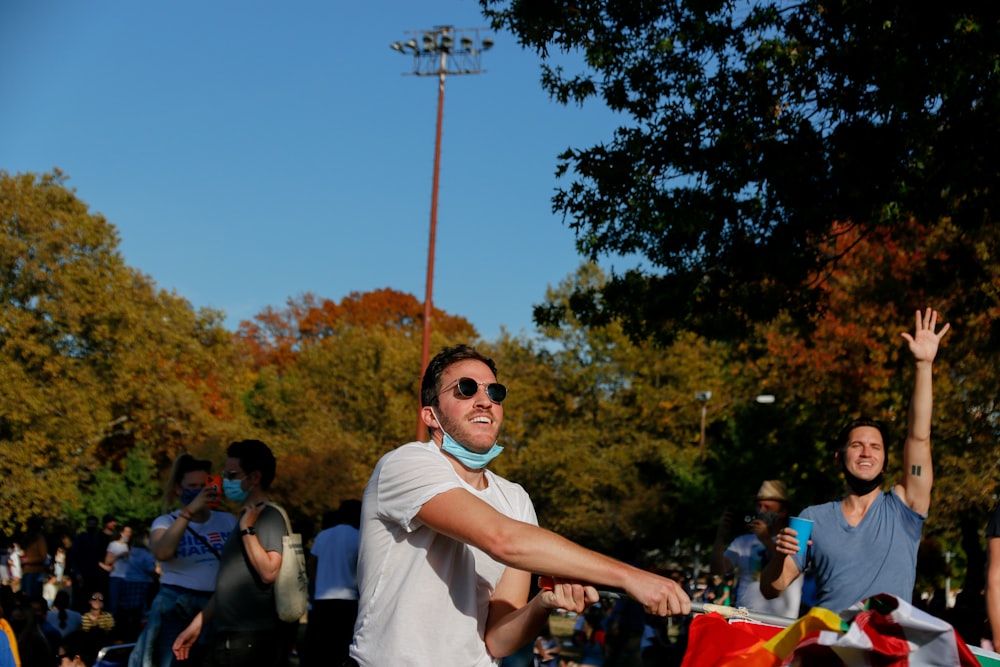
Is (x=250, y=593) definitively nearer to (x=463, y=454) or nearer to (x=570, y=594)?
(x=463, y=454)

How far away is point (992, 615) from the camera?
5.23 metres

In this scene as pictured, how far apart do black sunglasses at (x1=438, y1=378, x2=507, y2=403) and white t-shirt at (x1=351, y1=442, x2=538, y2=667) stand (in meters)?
0.22

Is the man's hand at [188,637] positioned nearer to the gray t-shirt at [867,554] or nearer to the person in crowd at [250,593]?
the person in crowd at [250,593]

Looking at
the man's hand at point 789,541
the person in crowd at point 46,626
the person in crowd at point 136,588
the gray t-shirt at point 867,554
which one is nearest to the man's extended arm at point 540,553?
the man's hand at point 789,541

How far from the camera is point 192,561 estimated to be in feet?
23.3

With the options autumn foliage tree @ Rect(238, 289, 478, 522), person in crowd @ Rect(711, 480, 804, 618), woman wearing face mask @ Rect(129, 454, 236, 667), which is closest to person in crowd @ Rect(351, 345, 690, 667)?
woman wearing face mask @ Rect(129, 454, 236, 667)

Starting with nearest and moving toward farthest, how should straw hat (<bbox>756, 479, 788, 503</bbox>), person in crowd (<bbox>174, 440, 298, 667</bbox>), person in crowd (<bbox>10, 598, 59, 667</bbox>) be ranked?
person in crowd (<bbox>174, 440, 298, 667</bbox>), straw hat (<bbox>756, 479, 788, 503</bbox>), person in crowd (<bbox>10, 598, 59, 667</bbox>)

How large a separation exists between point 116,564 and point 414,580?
1309cm

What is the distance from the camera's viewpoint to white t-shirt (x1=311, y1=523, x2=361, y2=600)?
9695 millimetres

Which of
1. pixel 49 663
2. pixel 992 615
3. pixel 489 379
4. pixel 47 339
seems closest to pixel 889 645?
pixel 489 379

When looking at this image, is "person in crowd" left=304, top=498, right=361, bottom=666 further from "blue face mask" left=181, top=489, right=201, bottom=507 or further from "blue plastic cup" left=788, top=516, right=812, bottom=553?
"blue plastic cup" left=788, top=516, right=812, bottom=553

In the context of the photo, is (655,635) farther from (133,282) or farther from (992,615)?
(133,282)

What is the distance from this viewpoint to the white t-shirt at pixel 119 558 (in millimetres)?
14837

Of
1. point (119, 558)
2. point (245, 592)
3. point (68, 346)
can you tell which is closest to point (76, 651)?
point (245, 592)
